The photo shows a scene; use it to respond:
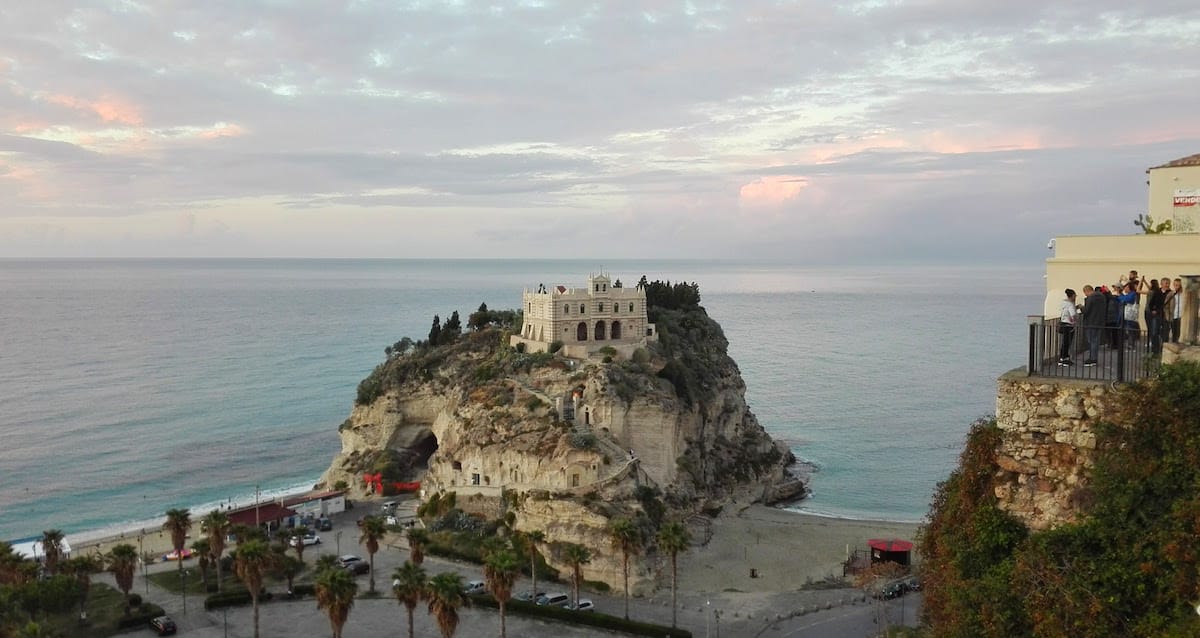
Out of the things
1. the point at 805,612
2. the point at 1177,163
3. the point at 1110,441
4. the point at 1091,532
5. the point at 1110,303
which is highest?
the point at 1177,163

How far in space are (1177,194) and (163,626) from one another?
41.7 m

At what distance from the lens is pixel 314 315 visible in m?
195

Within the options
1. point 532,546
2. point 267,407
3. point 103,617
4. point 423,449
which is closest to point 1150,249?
point 532,546

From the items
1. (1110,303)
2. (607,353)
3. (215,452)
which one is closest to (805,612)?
(607,353)

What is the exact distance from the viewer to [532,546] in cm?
4312

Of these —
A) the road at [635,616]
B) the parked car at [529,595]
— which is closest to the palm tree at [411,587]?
the road at [635,616]

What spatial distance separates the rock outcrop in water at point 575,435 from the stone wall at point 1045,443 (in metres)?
36.5

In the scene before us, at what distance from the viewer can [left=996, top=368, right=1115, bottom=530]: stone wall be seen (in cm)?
1121

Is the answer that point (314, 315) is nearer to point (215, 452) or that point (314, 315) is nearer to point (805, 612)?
point (215, 452)

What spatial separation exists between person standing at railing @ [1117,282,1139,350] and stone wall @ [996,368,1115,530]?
1911mm

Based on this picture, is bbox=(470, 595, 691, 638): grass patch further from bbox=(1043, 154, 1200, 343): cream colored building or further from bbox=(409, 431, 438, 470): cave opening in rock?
bbox=(409, 431, 438, 470): cave opening in rock

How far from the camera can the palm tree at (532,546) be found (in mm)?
42812

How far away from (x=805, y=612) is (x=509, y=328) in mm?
38021

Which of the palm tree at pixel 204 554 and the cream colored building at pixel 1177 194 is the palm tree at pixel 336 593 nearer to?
the palm tree at pixel 204 554
